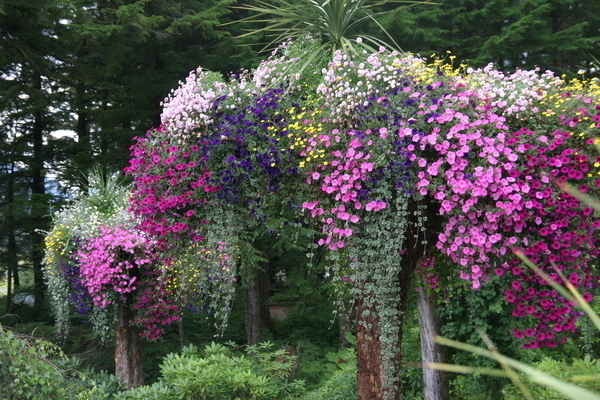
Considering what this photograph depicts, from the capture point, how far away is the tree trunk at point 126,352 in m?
8.48

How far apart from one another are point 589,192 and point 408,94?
1.35m

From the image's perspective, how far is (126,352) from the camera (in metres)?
8.54

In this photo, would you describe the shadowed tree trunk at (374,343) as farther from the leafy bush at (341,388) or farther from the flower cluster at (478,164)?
the leafy bush at (341,388)

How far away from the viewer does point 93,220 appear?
768 cm

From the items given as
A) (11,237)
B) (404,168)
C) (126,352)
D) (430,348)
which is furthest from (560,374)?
(11,237)

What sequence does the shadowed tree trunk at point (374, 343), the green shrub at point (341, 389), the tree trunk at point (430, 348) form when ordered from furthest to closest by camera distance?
the green shrub at point (341, 389) → the tree trunk at point (430, 348) → the shadowed tree trunk at point (374, 343)

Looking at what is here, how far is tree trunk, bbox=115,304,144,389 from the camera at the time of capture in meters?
8.48

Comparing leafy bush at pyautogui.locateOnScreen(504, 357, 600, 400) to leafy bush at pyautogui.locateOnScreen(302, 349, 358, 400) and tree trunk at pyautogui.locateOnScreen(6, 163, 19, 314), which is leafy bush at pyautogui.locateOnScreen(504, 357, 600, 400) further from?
tree trunk at pyautogui.locateOnScreen(6, 163, 19, 314)

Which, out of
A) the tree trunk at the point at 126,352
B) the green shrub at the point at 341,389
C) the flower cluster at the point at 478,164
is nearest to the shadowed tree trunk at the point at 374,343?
the flower cluster at the point at 478,164

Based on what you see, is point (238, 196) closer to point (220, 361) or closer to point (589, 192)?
point (220, 361)

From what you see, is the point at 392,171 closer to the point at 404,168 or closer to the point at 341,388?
the point at 404,168

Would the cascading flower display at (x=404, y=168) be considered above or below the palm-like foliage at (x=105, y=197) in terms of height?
below

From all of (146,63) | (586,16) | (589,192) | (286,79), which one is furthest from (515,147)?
(586,16)

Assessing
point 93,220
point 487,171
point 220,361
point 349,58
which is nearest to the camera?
point 487,171
